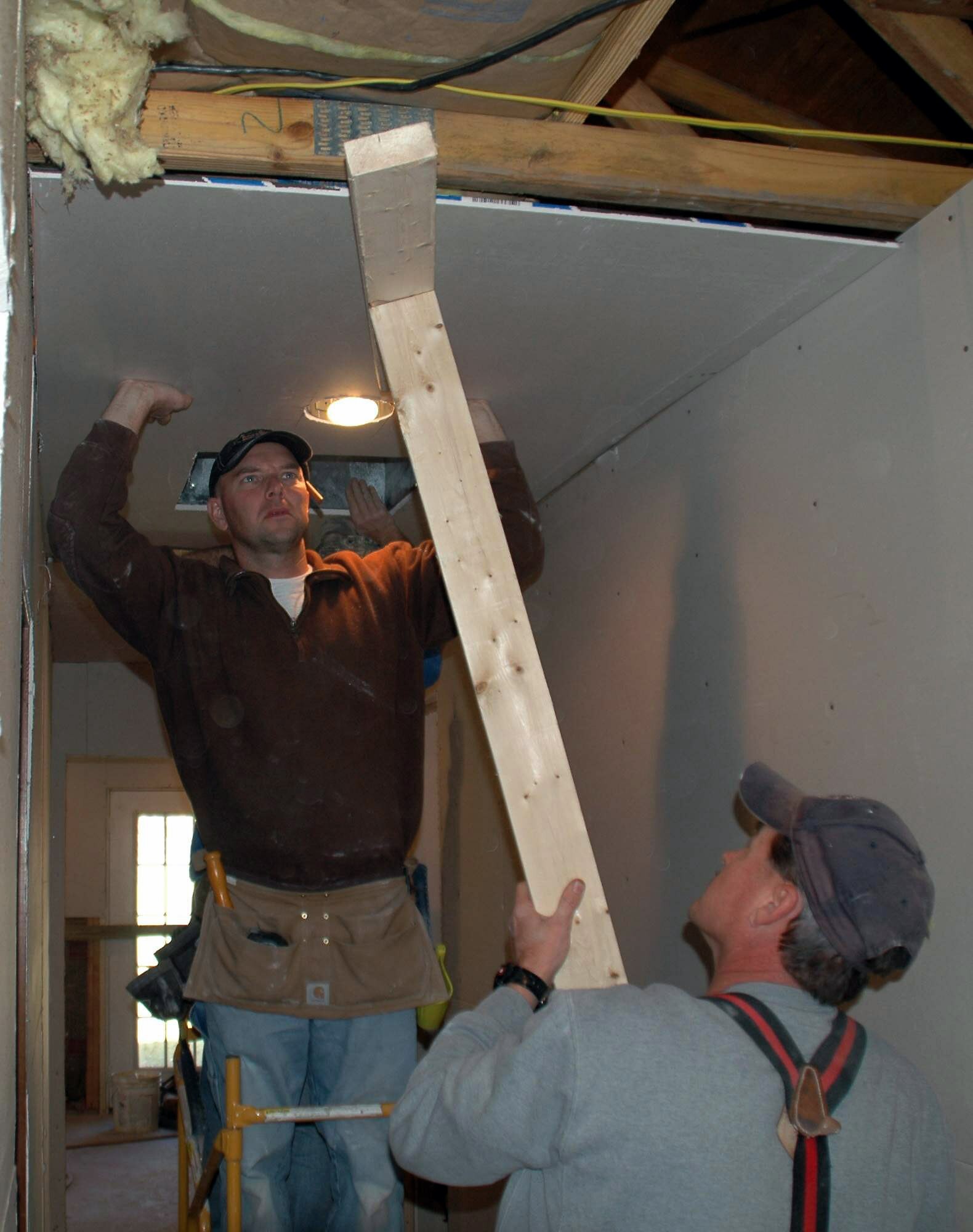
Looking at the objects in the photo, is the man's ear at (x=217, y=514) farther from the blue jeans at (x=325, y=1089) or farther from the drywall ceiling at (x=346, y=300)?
the blue jeans at (x=325, y=1089)

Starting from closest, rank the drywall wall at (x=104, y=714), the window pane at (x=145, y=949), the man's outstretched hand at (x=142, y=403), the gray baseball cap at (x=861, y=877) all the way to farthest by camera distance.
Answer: the gray baseball cap at (x=861, y=877), the man's outstretched hand at (x=142, y=403), the drywall wall at (x=104, y=714), the window pane at (x=145, y=949)

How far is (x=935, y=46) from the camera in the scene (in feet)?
6.64

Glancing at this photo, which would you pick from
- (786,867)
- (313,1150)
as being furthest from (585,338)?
(313,1150)

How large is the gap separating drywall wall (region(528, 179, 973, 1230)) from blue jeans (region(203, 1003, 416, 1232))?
72cm

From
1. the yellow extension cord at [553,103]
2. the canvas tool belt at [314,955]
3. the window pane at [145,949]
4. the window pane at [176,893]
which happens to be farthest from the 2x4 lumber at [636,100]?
the window pane at [176,893]

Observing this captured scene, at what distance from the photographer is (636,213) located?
1.85m

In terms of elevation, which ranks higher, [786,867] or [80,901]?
[786,867]

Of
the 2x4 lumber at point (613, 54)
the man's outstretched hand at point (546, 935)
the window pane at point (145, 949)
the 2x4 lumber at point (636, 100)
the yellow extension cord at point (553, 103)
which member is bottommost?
the window pane at point (145, 949)

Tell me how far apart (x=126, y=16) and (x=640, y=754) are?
1910 millimetres

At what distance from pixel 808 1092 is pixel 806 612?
1031mm

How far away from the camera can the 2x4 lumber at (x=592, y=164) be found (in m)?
1.66

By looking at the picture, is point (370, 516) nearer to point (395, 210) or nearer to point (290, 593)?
point (290, 593)

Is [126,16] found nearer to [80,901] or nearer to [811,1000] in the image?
[811,1000]

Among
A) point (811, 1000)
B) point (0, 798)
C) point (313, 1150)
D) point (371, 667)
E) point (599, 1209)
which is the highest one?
point (371, 667)
